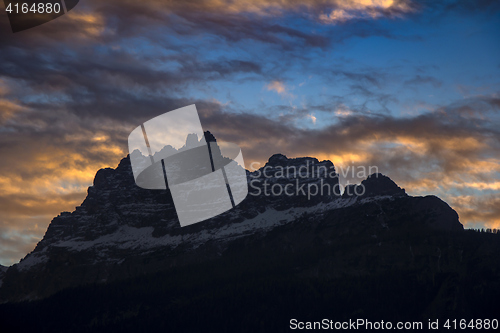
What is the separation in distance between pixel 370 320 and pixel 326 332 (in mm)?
14175

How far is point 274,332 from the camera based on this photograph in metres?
199

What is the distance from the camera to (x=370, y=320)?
19862cm

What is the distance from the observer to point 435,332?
7820 inches

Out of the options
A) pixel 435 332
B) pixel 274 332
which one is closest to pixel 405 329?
pixel 435 332

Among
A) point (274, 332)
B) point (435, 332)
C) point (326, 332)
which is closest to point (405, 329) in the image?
point (435, 332)

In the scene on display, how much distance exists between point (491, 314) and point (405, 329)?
26942 millimetres

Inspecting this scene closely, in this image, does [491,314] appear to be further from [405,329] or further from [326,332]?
[326,332]

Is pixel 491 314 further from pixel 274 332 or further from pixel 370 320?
pixel 274 332

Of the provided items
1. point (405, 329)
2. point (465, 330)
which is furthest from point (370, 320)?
point (465, 330)

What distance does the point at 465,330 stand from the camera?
198 m

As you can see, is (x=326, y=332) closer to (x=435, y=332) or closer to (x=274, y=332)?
(x=274, y=332)

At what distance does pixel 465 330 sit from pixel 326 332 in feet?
141

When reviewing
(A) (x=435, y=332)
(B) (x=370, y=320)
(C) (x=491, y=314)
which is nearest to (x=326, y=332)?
(B) (x=370, y=320)

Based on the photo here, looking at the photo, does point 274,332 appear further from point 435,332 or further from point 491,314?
point 491,314
